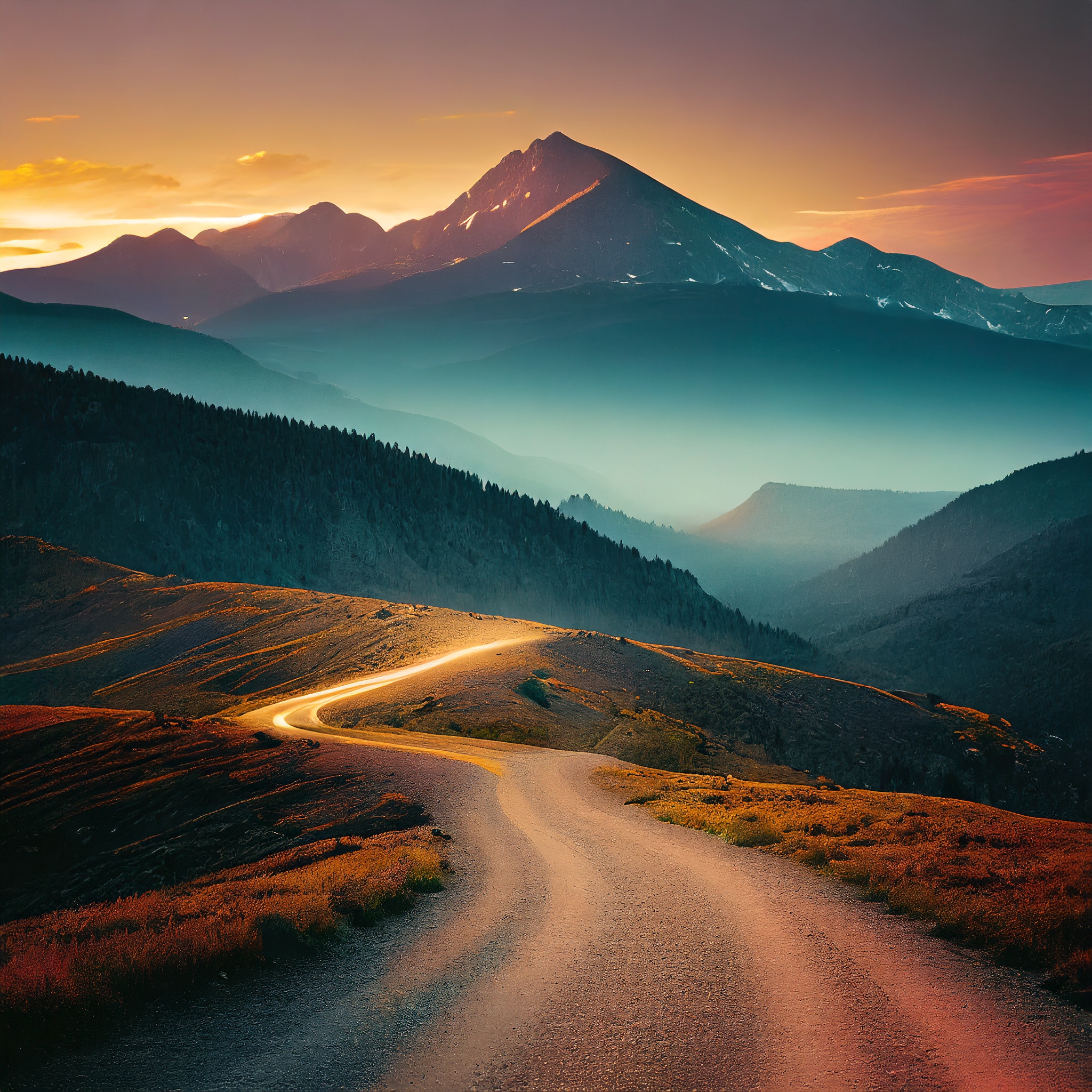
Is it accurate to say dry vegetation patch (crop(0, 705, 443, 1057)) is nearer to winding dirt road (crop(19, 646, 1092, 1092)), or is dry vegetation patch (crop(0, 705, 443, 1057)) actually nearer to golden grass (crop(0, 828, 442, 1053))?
golden grass (crop(0, 828, 442, 1053))

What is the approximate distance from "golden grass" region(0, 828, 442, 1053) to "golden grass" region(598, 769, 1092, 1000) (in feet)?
37.8

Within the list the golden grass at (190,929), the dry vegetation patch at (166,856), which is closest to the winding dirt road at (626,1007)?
the golden grass at (190,929)

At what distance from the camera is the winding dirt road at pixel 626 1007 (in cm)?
1223

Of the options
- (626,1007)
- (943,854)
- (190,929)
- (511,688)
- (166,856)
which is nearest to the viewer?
(626,1007)

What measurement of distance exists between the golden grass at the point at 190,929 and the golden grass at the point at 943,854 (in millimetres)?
11530

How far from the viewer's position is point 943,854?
22.3 m

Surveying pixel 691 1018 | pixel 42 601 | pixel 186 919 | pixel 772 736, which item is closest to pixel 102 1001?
pixel 186 919

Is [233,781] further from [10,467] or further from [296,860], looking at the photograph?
[10,467]

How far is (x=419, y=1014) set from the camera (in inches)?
543

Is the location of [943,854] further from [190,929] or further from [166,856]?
[166,856]

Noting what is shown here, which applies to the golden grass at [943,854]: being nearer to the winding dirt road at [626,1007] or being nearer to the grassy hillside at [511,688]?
the winding dirt road at [626,1007]

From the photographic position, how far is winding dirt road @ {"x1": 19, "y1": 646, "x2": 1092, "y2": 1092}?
12234 mm

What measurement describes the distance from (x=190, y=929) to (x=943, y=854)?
2017cm

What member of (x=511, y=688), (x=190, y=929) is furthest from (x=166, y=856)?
(x=511, y=688)
